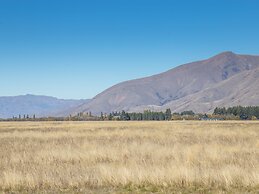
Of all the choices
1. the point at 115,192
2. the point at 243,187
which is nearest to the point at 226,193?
the point at 243,187

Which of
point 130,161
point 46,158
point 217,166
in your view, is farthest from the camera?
point 46,158

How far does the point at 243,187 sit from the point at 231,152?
11242mm

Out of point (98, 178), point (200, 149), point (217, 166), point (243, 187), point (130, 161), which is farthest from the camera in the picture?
point (200, 149)

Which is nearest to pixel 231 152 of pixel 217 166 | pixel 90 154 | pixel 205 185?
pixel 217 166

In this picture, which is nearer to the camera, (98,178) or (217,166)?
(98,178)

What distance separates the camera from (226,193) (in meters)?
15.0

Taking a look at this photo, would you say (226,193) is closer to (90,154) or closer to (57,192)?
(57,192)

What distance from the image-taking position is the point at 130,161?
23.4 meters

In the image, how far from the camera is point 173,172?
59.7 ft

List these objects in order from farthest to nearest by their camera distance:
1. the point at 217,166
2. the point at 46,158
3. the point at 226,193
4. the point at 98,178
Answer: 1. the point at 46,158
2. the point at 217,166
3. the point at 98,178
4. the point at 226,193

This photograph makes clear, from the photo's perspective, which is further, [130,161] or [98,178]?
[130,161]

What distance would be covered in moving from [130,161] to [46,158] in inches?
228

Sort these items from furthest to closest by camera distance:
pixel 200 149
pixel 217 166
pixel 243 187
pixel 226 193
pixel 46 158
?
pixel 200 149
pixel 46 158
pixel 217 166
pixel 243 187
pixel 226 193

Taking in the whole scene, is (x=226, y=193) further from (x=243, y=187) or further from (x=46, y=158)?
(x=46, y=158)
